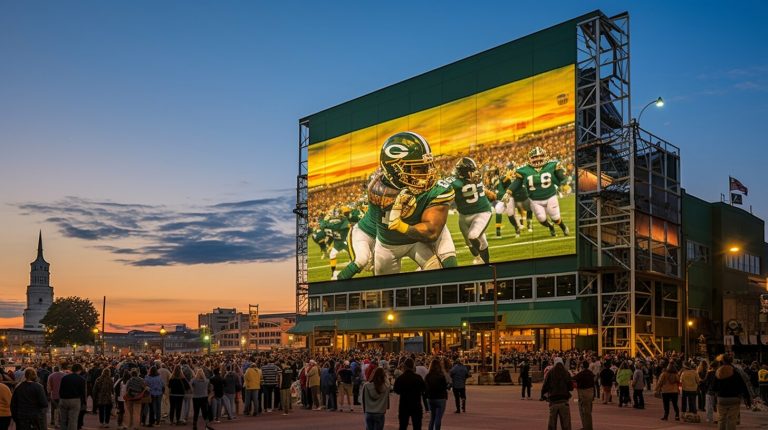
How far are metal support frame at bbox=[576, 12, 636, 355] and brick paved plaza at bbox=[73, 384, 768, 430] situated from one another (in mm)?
31150

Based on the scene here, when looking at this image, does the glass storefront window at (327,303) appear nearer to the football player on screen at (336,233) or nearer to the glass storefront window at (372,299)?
the football player on screen at (336,233)

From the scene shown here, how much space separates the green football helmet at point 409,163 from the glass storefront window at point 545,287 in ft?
47.6

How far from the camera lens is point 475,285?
7469 cm

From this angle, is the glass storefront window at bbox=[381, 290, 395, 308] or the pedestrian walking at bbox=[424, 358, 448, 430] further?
the glass storefront window at bbox=[381, 290, 395, 308]

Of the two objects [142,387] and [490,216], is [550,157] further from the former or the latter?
[142,387]

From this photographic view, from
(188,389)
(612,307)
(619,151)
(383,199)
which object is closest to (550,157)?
(619,151)

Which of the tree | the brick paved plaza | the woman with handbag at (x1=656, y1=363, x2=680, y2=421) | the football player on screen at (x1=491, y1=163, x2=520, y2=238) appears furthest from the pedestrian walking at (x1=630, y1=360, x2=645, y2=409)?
the tree

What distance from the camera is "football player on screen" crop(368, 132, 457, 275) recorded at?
76750 millimetres

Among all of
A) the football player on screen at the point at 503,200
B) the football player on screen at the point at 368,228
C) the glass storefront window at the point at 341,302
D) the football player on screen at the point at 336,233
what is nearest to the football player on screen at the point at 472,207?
the football player on screen at the point at 503,200

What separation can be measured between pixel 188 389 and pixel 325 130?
69.0 metres

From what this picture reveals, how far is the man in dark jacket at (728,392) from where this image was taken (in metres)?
19.0

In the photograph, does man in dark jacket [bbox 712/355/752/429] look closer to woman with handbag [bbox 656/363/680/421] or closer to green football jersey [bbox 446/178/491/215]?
woman with handbag [bbox 656/363/680/421]

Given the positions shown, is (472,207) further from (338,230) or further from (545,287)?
(338,230)

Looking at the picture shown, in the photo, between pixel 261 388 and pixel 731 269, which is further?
pixel 731 269
